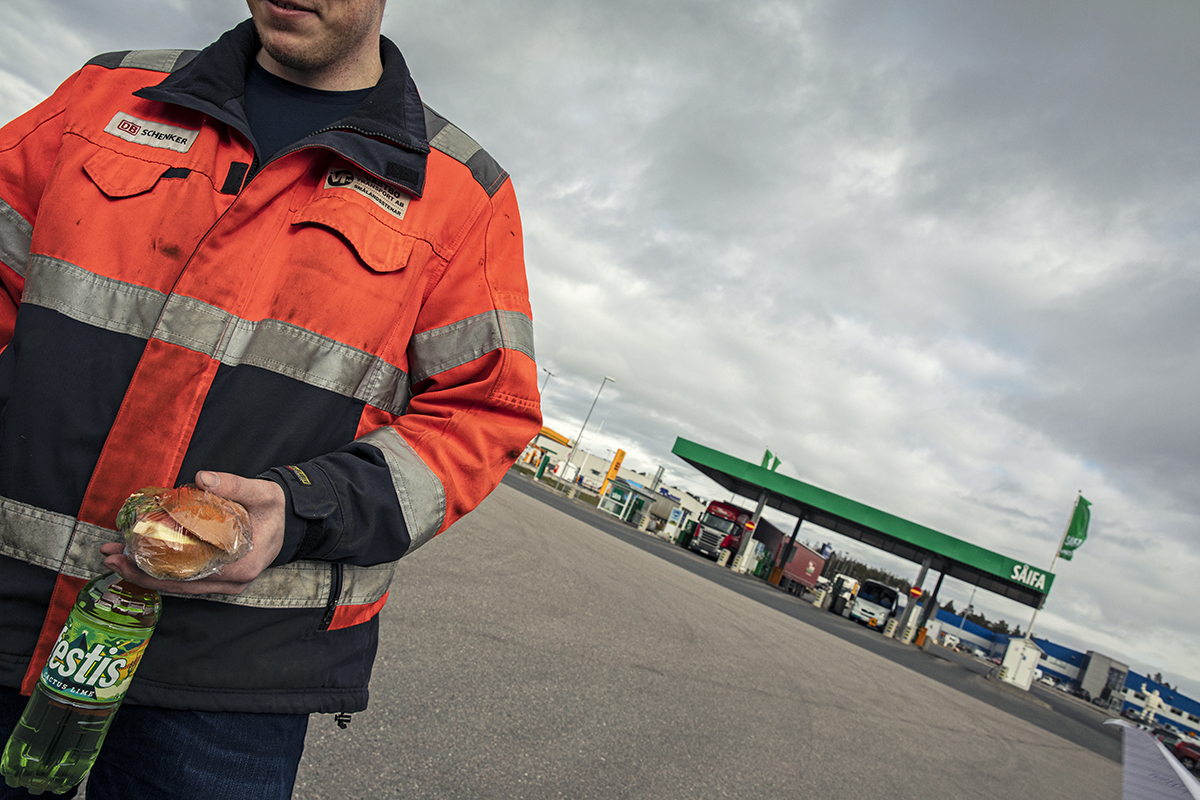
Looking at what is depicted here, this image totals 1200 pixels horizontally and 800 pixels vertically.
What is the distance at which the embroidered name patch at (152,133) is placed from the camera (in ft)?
4.44

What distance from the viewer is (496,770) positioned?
10.7ft

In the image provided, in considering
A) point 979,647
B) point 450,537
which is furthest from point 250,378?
point 979,647

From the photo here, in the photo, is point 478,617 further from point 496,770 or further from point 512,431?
point 512,431

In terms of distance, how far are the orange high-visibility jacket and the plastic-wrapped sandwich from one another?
11cm

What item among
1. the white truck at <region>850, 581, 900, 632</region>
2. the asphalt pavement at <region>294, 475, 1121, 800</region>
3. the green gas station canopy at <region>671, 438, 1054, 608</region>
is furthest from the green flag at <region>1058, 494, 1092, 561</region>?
the asphalt pavement at <region>294, 475, 1121, 800</region>

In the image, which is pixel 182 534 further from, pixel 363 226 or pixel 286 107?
pixel 286 107

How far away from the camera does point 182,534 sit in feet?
3.41

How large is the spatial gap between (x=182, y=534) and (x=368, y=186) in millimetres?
776

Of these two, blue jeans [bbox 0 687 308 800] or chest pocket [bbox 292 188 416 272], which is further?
chest pocket [bbox 292 188 416 272]

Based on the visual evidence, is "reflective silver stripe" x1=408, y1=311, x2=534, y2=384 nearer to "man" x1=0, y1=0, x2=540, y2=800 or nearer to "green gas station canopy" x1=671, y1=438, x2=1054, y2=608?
"man" x1=0, y1=0, x2=540, y2=800

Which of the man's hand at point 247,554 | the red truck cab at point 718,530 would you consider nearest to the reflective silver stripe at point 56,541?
the man's hand at point 247,554

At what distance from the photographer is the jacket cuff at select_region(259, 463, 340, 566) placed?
44.9 inches

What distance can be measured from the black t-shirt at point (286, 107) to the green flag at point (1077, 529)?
35560mm

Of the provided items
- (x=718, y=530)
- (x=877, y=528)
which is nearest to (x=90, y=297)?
(x=718, y=530)
